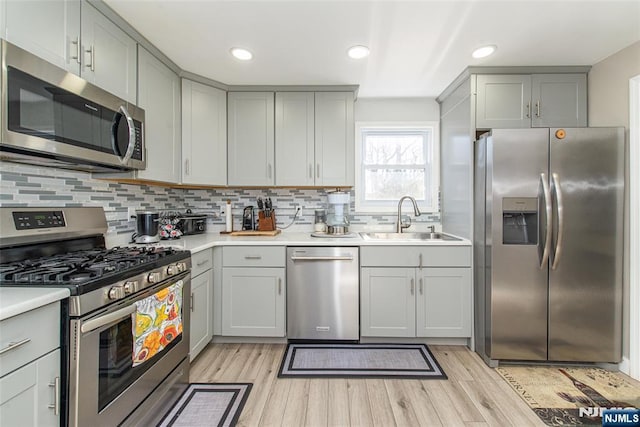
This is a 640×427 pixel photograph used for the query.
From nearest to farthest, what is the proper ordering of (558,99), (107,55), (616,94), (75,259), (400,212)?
(75,259)
(107,55)
(616,94)
(558,99)
(400,212)

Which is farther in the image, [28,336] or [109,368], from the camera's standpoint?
[109,368]

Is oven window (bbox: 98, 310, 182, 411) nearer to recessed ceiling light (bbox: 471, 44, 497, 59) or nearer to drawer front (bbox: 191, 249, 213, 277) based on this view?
drawer front (bbox: 191, 249, 213, 277)

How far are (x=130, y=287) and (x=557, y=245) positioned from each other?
2.66 m

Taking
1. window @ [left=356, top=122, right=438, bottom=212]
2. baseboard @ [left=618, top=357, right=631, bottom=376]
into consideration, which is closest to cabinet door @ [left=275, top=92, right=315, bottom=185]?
window @ [left=356, top=122, right=438, bottom=212]

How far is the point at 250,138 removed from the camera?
274 cm

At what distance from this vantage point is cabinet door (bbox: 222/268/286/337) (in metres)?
2.38

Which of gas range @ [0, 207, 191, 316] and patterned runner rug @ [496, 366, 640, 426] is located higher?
gas range @ [0, 207, 191, 316]

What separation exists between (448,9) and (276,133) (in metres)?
1.66

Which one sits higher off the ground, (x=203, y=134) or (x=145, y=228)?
(x=203, y=134)

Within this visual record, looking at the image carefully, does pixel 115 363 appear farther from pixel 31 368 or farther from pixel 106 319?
pixel 31 368

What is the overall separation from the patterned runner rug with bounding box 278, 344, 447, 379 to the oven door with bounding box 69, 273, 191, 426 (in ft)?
2.96

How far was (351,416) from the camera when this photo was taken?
1.61 meters

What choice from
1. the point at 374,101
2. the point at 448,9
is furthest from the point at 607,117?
the point at 374,101

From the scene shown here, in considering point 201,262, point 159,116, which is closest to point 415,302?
point 201,262
